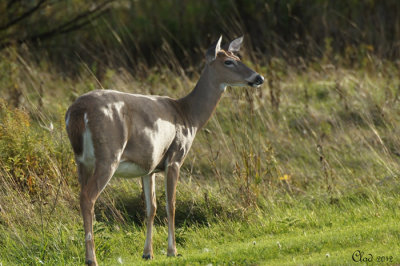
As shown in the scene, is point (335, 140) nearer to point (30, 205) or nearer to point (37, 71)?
point (30, 205)

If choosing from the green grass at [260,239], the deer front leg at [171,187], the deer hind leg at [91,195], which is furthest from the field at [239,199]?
the deer hind leg at [91,195]

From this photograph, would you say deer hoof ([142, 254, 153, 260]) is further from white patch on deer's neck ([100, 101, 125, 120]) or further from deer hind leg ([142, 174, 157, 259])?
white patch on deer's neck ([100, 101, 125, 120])

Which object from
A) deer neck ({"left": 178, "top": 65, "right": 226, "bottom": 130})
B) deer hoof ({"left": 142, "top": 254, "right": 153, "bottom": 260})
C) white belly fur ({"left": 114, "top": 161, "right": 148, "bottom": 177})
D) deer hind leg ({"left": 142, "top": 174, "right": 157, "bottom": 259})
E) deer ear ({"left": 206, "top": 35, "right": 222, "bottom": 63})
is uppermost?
deer ear ({"left": 206, "top": 35, "right": 222, "bottom": 63})

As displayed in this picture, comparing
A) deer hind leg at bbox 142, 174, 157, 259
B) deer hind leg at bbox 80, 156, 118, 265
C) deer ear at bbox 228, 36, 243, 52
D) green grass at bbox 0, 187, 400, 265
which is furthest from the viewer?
deer ear at bbox 228, 36, 243, 52

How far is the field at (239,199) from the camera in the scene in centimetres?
687

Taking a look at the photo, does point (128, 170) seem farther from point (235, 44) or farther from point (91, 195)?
point (235, 44)

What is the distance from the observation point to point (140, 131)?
6.48 metres

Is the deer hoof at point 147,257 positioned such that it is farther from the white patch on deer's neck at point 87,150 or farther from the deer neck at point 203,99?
the deer neck at point 203,99

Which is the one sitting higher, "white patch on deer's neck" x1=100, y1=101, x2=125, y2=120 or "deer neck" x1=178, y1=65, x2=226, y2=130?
"white patch on deer's neck" x1=100, y1=101, x2=125, y2=120

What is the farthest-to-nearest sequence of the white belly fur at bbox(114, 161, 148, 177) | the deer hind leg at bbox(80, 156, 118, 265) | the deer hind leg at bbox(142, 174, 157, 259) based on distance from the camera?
the deer hind leg at bbox(142, 174, 157, 259), the white belly fur at bbox(114, 161, 148, 177), the deer hind leg at bbox(80, 156, 118, 265)

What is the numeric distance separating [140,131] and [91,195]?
802 mm

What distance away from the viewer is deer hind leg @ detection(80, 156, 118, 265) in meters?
6.07

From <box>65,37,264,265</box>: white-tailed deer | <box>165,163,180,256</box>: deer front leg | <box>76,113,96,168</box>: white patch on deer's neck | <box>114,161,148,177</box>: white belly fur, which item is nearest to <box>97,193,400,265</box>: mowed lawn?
<box>165,163,180,256</box>: deer front leg

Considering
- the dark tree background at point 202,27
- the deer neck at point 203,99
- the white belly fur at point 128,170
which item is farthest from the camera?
the dark tree background at point 202,27
